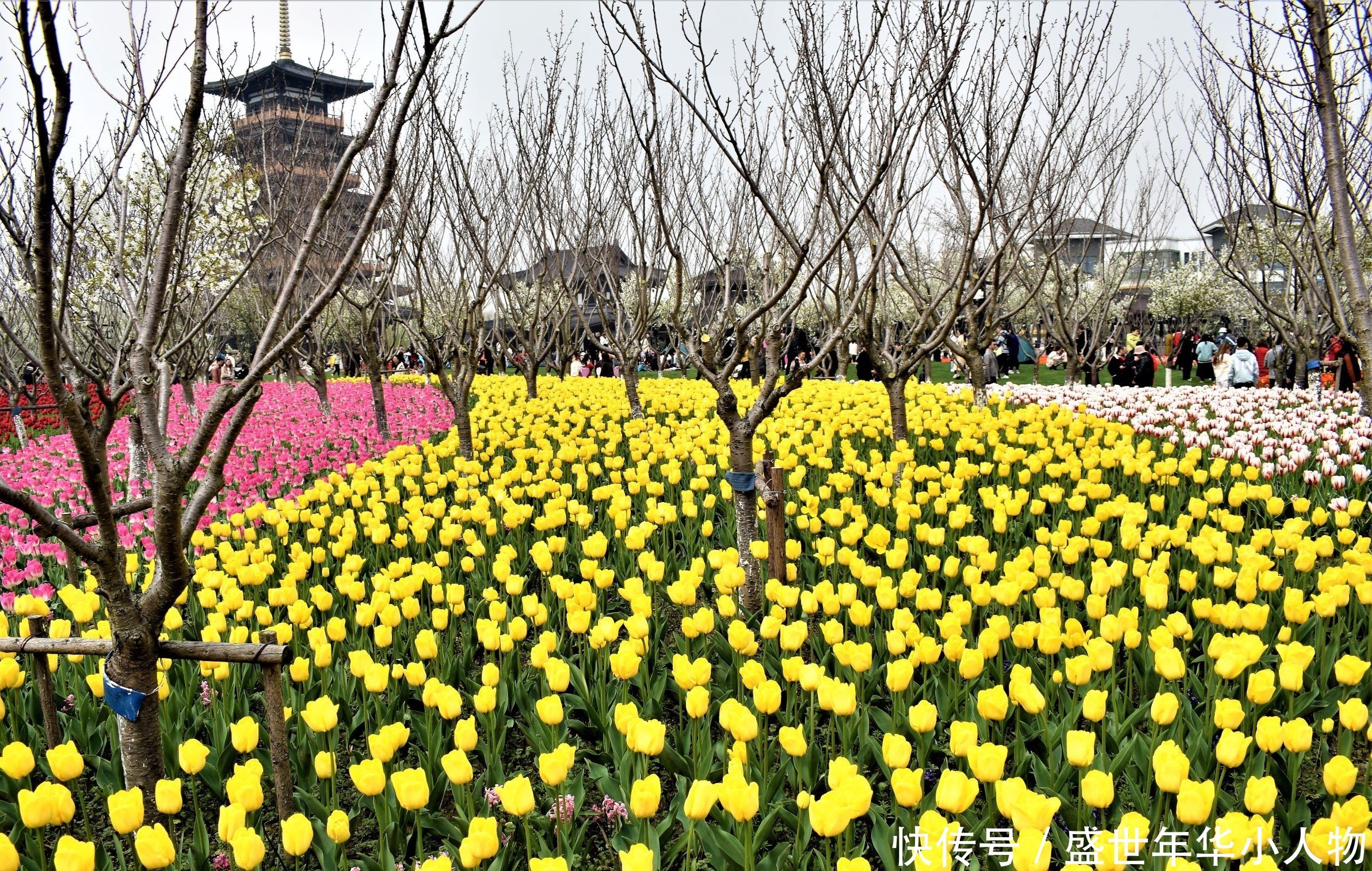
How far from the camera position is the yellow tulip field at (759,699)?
7.12ft

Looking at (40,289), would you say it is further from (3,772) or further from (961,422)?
(961,422)

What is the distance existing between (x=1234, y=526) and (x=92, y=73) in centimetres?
552

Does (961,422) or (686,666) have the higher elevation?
(961,422)

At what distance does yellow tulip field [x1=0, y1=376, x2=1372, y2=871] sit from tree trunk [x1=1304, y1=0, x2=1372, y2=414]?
0.88 meters

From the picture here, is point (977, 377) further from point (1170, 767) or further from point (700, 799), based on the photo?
point (700, 799)

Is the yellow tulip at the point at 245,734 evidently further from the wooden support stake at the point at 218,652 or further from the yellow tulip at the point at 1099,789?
the yellow tulip at the point at 1099,789

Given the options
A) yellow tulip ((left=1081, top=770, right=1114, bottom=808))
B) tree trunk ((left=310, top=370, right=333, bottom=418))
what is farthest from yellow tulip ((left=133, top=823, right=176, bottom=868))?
tree trunk ((left=310, top=370, right=333, bottom=418))

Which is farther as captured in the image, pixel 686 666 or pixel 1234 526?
pixel 1234 526

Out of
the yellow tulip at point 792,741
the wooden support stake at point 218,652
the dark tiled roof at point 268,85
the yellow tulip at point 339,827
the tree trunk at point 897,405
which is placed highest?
the dark tiled roof at point 268,85

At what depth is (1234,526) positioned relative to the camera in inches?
169

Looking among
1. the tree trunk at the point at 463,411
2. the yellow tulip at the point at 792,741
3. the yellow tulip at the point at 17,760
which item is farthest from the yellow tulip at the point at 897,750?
the tree trunk at the point at 463,411

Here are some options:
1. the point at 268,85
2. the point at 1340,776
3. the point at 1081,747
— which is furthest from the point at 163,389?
the point at 268,85

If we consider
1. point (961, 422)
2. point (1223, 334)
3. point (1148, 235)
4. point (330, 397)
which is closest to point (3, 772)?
point (961, 422)

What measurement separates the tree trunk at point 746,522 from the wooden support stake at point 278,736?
222 cm
